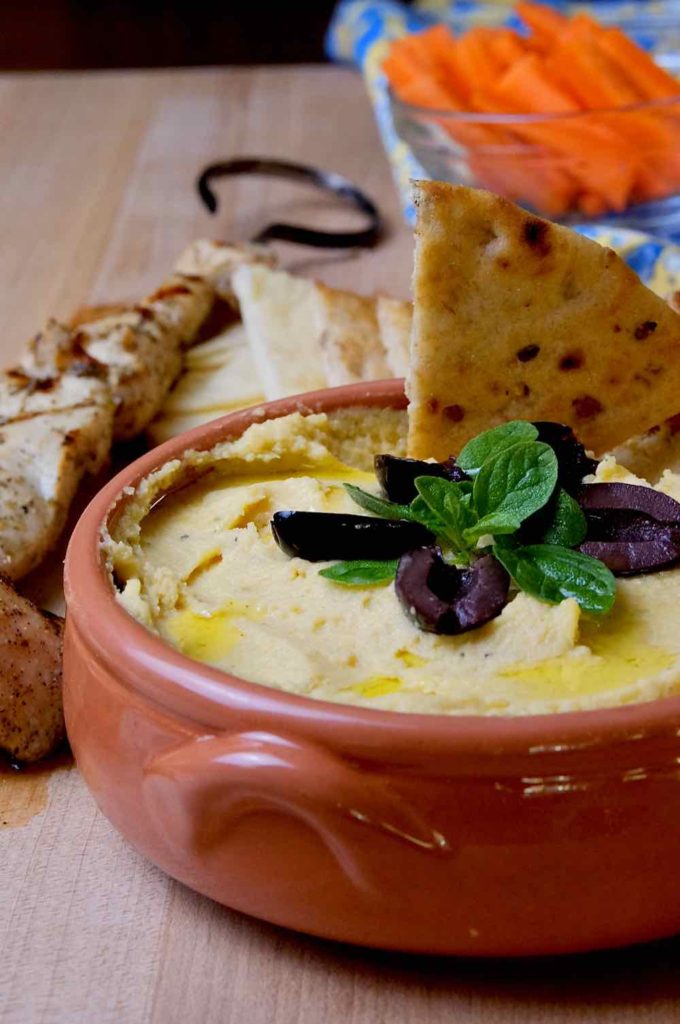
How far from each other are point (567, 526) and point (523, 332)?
0.37 m

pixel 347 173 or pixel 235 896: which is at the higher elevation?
pixel 235 896

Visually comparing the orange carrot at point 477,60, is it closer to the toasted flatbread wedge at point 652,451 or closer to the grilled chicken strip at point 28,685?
the toasted flatbread wedge at point 652,451

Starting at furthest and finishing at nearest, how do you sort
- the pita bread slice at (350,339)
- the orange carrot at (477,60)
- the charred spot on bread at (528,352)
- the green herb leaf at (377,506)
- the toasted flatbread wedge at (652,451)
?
1. the orange carrot at (477,60)
2. the pita bread slice at (350,339)
3. the toasted flatbread wedge at (652,451)
4. the charred spot on bread at (528,352)
5. the green herb leaf at (377,506)

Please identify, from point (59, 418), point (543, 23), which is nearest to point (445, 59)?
point (543, 23)

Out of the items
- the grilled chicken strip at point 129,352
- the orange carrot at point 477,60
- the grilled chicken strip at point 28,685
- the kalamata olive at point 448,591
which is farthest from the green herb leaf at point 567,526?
the orange carrot at point 477,60

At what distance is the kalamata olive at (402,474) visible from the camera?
178 centimetres

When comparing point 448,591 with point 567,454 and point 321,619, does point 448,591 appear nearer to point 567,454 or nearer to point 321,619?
point 321,619

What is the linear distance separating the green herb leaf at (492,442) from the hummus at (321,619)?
174 mm

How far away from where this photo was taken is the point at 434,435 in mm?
1949

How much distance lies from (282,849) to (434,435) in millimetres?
754

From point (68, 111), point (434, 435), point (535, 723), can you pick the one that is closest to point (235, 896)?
point (535, 723)

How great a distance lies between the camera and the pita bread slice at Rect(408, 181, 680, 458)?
180cm

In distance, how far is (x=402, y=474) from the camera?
1.78 m

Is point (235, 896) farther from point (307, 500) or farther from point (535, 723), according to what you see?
point (307, 500)
